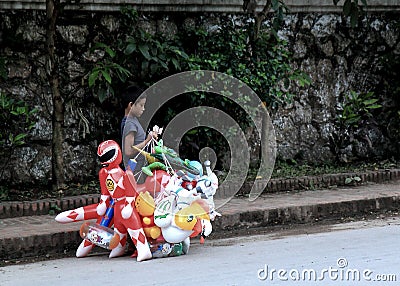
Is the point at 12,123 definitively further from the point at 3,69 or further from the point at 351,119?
the point at 351,119

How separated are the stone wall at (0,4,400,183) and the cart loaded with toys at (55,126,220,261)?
8.50ft

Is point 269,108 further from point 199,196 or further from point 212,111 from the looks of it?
point 199,196

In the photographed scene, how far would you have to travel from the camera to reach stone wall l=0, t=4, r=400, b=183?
905 centimetres

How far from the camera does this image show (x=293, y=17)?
10852 millimetres

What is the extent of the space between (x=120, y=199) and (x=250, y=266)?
121 cm

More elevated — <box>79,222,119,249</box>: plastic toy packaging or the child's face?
the child's face

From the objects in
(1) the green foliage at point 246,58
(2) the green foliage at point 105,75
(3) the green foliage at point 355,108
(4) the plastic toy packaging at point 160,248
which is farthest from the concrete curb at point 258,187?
(4) the plastic toy packaging at point 160,248

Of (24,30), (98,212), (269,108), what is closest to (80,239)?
(98,212)

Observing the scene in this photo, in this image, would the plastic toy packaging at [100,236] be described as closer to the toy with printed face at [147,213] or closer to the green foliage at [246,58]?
the toy with printed face at [147,213]

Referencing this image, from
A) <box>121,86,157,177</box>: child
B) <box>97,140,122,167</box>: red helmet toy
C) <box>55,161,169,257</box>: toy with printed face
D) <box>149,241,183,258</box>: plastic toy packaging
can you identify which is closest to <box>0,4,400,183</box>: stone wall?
<box>121,86,157,177</box>: child

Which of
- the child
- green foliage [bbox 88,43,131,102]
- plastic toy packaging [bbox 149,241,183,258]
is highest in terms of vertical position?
green foliage [bbox 88,43,131,102]

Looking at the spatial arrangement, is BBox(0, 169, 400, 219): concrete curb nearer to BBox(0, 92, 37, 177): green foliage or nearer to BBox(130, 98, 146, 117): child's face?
BBox(0, 92, 37, 177): green foliage

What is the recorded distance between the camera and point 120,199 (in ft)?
21.4

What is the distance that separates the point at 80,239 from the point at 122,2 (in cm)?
348
